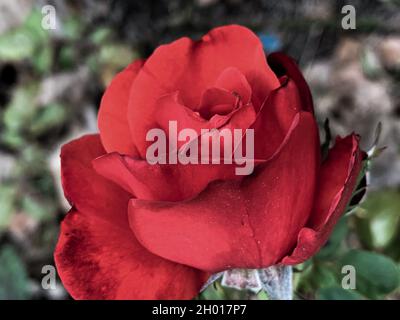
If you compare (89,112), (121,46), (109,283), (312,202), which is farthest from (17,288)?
(312,202)

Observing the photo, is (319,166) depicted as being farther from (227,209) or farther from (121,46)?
(121,46)

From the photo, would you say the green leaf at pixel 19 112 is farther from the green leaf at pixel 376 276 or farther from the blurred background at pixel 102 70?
the green leaf at pixel 376 276

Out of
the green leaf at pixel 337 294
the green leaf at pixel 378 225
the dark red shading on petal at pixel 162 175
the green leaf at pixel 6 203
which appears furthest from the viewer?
the green leaf at pixel 6 203

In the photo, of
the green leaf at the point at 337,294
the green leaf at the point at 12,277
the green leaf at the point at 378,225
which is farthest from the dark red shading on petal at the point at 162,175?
the green leaf at the point at 12,277

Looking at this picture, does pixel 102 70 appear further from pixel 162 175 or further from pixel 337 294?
pixel 162 175

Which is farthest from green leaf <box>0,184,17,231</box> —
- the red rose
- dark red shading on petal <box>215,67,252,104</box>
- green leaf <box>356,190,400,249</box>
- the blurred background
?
dark red shading on petal <box>215,67,252,104</box>
